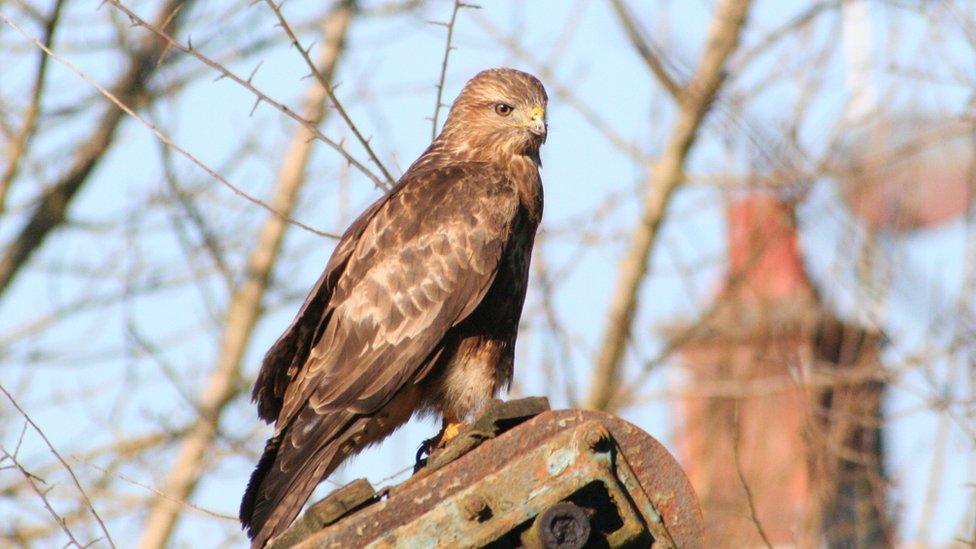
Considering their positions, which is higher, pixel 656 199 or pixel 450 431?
pixel 656 199

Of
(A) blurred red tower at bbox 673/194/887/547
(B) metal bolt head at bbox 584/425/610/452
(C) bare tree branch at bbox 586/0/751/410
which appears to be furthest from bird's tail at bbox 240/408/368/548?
(C) bare tree branch at bbox 586/0/751/410

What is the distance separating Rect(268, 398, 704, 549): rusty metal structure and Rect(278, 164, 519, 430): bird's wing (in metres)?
1.46

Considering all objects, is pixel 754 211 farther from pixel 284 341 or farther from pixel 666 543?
pixel 666 543

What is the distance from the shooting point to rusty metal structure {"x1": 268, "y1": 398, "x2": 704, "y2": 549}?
9.88 ft

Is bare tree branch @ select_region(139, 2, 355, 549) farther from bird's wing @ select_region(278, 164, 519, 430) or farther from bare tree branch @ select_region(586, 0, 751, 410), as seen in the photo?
bird's wing @ select_region(278, 164, 519, 430)

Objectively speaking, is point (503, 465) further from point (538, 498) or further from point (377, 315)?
point (377, 315)

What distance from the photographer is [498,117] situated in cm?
578

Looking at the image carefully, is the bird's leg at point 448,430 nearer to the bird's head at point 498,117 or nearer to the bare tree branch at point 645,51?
the bird's head at point 498,117

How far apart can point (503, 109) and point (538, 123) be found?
0.70 ft

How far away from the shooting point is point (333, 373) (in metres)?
4.61

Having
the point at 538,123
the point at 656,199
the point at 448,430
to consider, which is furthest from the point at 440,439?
the point at 656,199

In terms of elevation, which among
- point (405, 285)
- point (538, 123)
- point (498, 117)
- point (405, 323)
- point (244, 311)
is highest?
point (244, 311)

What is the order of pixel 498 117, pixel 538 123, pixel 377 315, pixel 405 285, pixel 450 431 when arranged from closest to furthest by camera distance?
pixel 450 431
pixel 377 315
pixel 405 285
pixel 538 123
pixel 498 117

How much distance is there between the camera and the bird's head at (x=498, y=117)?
5668mm
